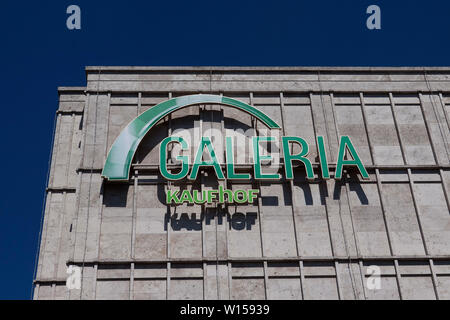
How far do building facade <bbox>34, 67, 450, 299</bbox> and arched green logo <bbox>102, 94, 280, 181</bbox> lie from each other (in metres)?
0.64

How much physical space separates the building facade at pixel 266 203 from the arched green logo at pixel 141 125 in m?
0.64

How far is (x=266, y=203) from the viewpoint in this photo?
27391mm

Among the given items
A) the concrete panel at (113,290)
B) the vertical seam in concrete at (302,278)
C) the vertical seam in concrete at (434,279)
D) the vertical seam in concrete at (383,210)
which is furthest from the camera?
the vertical seam in concrete at (383,210)

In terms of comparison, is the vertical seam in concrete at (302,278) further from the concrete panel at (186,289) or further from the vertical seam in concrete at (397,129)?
the vertical seam in concrete at (397,129)

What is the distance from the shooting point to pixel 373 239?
87.2ft

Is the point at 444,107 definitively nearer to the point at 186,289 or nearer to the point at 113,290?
the point at 186,289

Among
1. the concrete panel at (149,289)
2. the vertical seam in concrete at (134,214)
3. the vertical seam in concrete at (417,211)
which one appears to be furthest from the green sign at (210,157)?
the concrete panel at (149,289)

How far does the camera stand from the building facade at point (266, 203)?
25.4 meters

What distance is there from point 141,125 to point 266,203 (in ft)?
25.2

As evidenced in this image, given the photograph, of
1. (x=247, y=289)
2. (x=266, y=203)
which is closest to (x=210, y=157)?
(x=266, y=203)

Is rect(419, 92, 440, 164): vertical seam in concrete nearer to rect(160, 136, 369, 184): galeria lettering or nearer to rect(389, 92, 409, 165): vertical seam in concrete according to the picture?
rect(389, 92, 409, 165): vertical seam in concrete

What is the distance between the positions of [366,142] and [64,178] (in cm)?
1704
